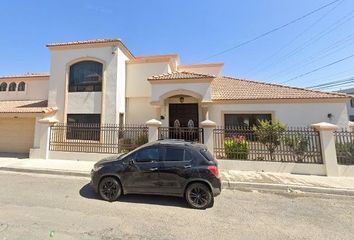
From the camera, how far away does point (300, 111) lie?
13.2 m

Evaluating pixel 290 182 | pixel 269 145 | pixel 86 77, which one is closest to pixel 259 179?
pixel 290 182

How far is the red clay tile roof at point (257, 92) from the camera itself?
1338 centimetres

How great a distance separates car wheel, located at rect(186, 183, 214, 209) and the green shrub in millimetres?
4981

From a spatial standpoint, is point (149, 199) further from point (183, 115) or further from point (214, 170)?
point (183, 115)

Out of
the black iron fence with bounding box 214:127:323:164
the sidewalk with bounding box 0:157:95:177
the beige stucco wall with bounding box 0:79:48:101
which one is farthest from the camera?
the beige stucco wall with bounding box 0:79:48:101

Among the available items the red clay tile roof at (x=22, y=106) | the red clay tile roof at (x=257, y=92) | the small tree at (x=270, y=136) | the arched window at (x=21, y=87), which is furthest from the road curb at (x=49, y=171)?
the arched window at (x=21, y=87)

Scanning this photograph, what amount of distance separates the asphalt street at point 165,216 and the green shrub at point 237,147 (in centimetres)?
324

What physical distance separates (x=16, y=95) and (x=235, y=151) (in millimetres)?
18094

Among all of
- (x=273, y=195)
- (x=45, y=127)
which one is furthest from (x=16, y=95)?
(x=273, y=195)

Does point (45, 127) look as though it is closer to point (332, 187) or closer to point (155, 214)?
point (155, 214)

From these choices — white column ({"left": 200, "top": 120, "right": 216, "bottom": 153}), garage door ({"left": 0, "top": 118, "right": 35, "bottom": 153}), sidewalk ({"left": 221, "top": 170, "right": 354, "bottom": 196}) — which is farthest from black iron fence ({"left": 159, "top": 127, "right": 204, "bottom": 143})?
garage door ({"left": 0, "top": 118, "right": 35, "bottom": 153})

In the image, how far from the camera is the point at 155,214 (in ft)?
16.6

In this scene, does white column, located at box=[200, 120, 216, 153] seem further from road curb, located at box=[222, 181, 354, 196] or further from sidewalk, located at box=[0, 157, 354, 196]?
road curb, located at box=[222, 181, 354, 196]

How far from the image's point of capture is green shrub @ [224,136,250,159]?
10.2 m
